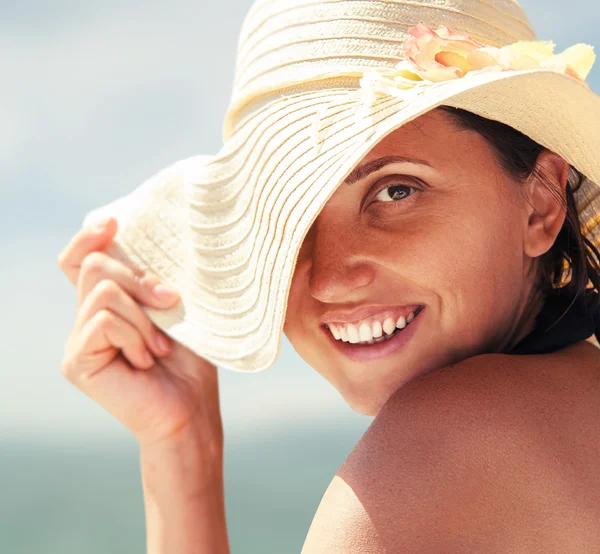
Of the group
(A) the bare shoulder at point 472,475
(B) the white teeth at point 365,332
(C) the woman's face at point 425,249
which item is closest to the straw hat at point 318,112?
(C) the woman's face at point 425,249

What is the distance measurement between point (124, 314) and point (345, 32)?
899 millimetres

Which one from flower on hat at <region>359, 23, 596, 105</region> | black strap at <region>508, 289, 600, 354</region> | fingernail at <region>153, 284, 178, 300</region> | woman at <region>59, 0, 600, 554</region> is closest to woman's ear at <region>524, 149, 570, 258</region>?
woman at <region>59, 0, 600, 554</region>

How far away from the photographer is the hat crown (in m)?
1.47

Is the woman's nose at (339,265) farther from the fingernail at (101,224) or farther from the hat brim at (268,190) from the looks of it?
the fingernail at (101,224)

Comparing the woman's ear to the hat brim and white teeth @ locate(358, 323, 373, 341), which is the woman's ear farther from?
Result: white teeth @ locate(358, 323, 373, 341)

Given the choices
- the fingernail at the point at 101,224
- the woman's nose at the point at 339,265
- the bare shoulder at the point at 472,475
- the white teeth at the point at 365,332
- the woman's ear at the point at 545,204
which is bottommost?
the bare shoulder at the point at 472,475

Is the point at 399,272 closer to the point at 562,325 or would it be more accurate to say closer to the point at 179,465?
the point at 562,325

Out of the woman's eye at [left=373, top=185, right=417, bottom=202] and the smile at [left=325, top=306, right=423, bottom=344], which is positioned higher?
the woman's eye at [left=373, top=185, right=417, bottom=202]

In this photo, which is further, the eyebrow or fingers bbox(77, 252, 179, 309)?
fingers bbox(77, 252, 179, 309)

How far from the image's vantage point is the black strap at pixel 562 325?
1533 millimetres

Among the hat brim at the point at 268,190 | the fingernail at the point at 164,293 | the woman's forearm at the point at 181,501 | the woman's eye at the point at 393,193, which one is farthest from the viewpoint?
the woman's forearm at the point at 181,501

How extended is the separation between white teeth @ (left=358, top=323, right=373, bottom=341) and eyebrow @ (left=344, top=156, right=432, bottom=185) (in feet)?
1.02

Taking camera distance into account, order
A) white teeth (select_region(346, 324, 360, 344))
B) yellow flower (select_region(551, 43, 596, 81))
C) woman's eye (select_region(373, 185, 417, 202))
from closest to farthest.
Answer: yellow flower (select_region(551, 43, 596, 81)) → woman's eye (select_region(373, 185, 417, 202)) → white teeth (select_region(346, 324, 360, 344))

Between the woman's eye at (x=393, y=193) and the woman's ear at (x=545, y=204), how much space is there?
0.27 meters
